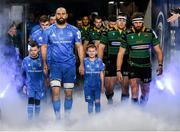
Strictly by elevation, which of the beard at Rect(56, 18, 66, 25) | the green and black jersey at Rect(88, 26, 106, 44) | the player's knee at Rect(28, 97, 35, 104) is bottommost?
the player's knee at Rect(28, 97, 35, 104)

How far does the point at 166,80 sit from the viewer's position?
13461mm

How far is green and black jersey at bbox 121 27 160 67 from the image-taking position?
10.7 meters

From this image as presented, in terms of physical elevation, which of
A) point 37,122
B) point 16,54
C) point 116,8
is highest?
point 116,8

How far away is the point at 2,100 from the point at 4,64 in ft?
9.19

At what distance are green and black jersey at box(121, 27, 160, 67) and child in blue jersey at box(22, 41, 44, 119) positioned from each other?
1.69 metres

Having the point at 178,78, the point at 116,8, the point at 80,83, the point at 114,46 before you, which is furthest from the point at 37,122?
the point at 116,8

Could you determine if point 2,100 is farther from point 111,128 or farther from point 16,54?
point 111,128

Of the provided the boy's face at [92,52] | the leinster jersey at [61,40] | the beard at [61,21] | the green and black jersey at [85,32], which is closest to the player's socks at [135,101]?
the boy's face at [92,52]

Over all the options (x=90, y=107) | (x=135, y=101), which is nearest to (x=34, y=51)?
(x=90, y=107)

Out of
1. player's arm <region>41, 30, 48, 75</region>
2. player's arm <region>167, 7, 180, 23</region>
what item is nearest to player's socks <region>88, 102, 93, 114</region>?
player's arm <region>41, 30, 48, 75</region>

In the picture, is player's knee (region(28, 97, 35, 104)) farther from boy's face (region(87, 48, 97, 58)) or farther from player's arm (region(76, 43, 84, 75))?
boy's face (region(87, 48, 97, 58))

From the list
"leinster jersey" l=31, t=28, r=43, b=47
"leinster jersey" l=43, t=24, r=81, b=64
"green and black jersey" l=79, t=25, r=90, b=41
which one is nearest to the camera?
"leinster jersey" l=43, t=24, r=81, b=64

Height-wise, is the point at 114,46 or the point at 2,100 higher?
the point at 114,46

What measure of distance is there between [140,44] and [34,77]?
2138 millimetres
